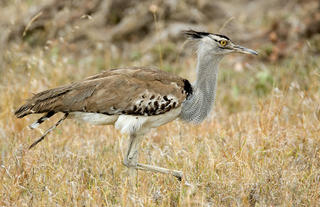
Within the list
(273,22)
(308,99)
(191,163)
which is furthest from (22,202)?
(273,22)

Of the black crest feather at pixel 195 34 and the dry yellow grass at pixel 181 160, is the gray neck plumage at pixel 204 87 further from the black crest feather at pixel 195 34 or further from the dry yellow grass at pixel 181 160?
the dry yellow grass at pixel 181 160

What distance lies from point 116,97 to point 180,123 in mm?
947

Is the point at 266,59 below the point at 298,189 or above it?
above

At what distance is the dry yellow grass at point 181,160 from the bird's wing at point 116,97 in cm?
33

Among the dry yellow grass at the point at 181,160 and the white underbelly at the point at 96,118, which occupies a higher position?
the white underbelly at the point at 96,118

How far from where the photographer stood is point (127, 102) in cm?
318

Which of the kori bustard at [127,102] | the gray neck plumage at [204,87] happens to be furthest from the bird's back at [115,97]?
the gray neck plumage at [204,87]

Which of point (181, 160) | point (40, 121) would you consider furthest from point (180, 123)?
point (40, 121)

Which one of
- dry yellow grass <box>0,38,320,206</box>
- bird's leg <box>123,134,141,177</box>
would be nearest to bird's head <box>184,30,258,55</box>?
dry yellow grass <box>0,38,320,206</box>

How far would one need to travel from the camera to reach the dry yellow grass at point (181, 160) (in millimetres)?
2824

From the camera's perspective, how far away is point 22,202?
2.77 metres

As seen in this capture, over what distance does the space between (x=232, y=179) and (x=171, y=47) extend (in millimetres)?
3474

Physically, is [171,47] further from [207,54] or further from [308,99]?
[207,54]

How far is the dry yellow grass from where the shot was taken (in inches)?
111
